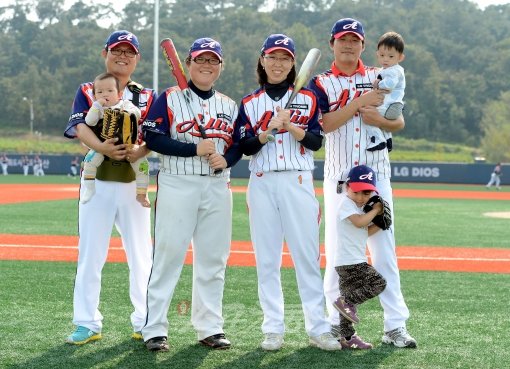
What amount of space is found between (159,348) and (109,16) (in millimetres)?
106956

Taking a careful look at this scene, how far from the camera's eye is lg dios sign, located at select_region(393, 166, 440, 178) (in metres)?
36.7

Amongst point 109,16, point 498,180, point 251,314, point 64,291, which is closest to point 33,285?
point 64,291

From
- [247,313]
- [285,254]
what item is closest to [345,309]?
[247,313]

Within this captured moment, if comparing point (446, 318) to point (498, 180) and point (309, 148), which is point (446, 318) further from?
point (498, 180)

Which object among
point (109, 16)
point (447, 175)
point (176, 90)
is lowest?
point (447, 175)

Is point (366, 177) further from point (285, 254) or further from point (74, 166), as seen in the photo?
point (74, 166)

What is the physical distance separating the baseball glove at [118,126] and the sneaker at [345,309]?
5.67 ft

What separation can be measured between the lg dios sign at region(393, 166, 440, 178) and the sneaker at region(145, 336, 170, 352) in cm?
3289

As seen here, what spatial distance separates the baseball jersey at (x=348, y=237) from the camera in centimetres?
509

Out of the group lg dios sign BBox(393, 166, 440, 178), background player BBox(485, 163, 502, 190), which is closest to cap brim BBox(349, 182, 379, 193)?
background player BBox(485, 163, 502, 190)

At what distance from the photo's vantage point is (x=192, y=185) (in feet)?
16.5

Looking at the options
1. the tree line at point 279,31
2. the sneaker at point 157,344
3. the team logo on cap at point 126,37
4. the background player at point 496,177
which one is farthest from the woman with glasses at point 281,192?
the tree line at point 279,31

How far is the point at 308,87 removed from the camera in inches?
208

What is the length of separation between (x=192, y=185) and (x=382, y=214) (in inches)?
49.4
